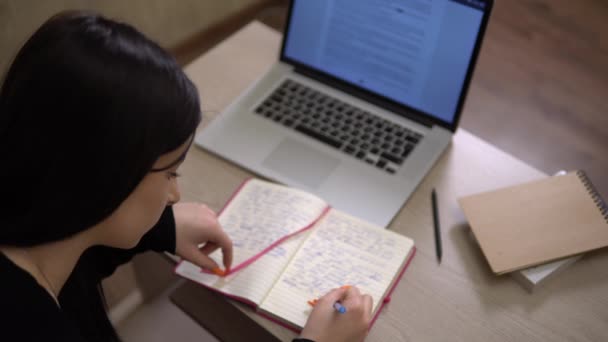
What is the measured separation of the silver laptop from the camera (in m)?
0.99

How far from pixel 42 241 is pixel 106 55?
22cm

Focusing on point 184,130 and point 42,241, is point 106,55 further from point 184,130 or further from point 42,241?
point 42,241

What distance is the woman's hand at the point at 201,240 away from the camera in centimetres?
88

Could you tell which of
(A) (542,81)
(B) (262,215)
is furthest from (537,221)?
(A) (542,81)

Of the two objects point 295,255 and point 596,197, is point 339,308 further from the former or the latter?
point 596,197

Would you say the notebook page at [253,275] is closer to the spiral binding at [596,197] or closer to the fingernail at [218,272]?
the fingernail at [218,272]

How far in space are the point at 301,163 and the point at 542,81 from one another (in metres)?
1.61

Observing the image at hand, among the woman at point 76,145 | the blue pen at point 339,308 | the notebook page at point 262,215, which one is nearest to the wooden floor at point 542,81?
the notebook page at point 262,215

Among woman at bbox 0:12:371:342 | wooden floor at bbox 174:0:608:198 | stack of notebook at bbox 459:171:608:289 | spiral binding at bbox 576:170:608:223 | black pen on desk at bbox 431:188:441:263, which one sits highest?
woman at bbox 0:12:371:342

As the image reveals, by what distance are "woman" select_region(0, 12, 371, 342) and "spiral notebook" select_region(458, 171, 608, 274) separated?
1.70 ft

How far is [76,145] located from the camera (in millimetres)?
A: 557

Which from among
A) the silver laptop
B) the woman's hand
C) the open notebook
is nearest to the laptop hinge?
the silver laptop

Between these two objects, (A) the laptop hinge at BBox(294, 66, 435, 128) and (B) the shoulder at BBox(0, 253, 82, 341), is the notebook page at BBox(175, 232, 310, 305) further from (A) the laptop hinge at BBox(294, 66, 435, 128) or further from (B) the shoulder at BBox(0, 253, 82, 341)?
(A) the laptop hinge at BBox(294, 66, 435, 128)

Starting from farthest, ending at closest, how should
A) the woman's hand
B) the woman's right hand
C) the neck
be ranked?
the woman's hand → the woman's right hand → the neck
